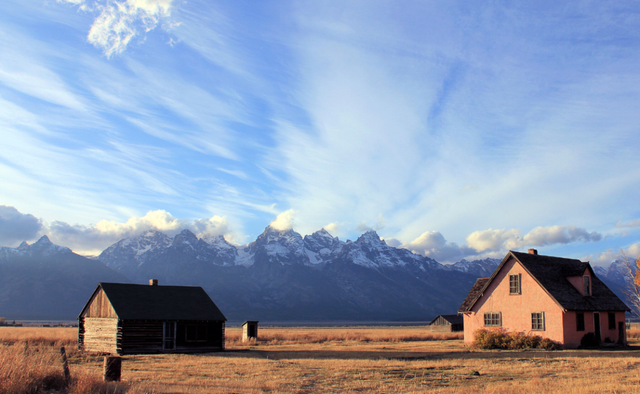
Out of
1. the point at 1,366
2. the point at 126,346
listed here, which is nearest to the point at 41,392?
the point at 1,366

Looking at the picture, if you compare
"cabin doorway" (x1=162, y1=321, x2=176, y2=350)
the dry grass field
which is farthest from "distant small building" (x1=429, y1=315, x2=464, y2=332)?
the dry grass field

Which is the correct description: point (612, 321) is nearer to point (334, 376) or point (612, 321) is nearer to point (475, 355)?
point (475, 355)

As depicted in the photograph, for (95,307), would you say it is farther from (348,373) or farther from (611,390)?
(611,390)

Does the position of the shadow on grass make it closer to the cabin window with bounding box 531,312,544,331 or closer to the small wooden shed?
the cabin window with bounding box 531,312,544,331

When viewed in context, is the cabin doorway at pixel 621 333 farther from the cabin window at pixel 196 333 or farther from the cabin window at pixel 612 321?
the cabin window at pixel 196 333

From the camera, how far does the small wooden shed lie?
128 ft

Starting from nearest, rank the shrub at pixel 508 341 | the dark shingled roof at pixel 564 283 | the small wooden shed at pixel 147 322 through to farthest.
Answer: the shrub at pixel 508 341
the dark shingled roof at pixel 564 283
the small wooden shed at pixel 147 322

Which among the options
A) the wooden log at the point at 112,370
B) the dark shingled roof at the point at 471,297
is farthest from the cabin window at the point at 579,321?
the wooden log at the point at 112,370

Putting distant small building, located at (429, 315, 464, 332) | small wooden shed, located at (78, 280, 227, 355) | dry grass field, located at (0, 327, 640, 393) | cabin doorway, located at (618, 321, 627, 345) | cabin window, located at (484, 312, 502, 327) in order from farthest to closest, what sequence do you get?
distant small building, located at (429, 315, 464, 332)
cabin window, located at (484, 312, 502, 327)
cabin doorway, located at (618, 321, 627, 345)
small wooden shed, located at (78, 280, 227, 355)
dry grass field, located at (0, 327, 640, 393)

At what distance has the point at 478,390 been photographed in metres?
17.1

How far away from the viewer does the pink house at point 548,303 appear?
36719mm

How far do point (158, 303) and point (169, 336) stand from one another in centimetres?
325

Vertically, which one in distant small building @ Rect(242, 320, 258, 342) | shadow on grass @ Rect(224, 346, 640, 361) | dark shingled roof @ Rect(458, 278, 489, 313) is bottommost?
distant small building @ Rect(242, 320, 258, 342)

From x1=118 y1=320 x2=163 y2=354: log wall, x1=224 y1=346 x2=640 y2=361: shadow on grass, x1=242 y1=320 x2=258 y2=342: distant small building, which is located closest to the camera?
x1=224 y1=346 x2=640 y2=361: shadow on grass
